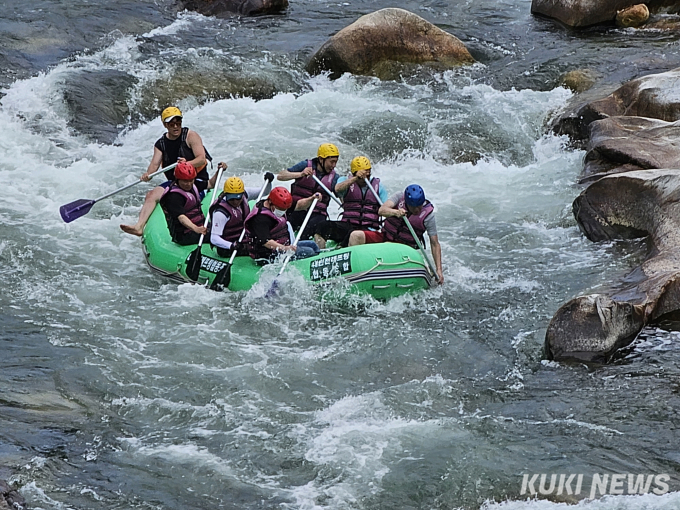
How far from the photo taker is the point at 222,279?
8.84m

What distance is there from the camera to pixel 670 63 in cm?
1352

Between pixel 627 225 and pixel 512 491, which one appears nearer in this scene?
pixel 512 491

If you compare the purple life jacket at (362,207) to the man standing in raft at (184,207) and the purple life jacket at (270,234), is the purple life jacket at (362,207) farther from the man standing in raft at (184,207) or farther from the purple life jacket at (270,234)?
the man standing in raft at (184,207)

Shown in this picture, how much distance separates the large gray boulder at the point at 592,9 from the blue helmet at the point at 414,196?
8.05 meters

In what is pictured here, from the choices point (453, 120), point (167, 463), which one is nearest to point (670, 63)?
point (453, 120)

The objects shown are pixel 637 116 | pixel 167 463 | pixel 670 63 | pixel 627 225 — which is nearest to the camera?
pixel 167 463

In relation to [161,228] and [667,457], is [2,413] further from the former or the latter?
[667,457]

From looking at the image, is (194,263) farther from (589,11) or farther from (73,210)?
(589,11)

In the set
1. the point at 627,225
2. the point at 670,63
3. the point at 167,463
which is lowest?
the point at 167,463

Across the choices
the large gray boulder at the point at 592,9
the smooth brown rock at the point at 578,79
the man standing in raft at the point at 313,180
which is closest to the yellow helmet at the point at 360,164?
the man standing in raft at the point at 313,180

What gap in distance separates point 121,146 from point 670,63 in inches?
317

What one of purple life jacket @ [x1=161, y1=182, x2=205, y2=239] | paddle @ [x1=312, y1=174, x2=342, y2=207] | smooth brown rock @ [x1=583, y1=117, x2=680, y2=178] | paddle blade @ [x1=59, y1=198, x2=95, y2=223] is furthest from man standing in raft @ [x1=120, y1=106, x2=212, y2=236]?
smooth brown rock @ [x1=583, y1=117, x2=680, y2=178]

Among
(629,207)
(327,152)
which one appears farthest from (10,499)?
(629,207)

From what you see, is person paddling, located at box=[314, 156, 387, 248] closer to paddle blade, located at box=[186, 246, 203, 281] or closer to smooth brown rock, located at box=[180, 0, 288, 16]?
paddle blade, located at box=[186, 246, 203, 281]
